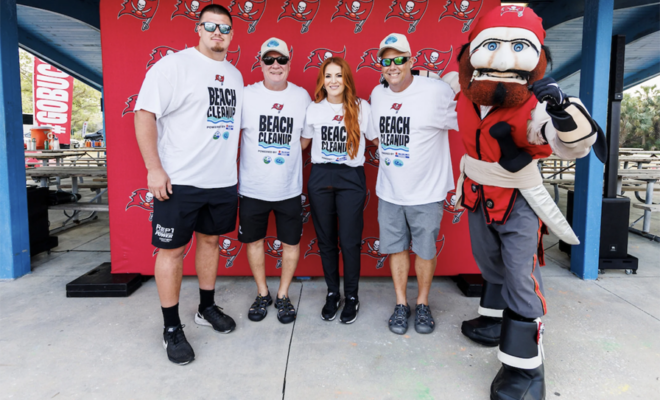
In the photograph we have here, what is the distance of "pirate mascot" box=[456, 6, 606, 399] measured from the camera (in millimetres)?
1789

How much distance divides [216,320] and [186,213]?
0.77 metres

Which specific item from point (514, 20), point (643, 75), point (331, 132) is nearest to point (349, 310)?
point (331, 132)

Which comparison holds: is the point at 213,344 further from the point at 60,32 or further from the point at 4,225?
the point at 60,32

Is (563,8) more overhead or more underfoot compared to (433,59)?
more overhead

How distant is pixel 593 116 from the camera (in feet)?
11.0

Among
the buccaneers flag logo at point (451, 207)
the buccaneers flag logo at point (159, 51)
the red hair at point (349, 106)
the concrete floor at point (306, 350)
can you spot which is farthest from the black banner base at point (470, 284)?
the buccaneers flag logo at point (159, 51)

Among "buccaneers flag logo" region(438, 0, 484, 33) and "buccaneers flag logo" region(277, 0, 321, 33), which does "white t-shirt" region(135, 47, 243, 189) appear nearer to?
"buccaneers flag logo" region(277, 0, 321, 33)

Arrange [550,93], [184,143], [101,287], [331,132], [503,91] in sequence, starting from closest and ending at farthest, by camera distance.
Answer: [550,93], [503,91], [184,143], [331,132], [101,287]

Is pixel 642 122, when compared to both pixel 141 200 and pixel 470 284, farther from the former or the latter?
pixel 141 200

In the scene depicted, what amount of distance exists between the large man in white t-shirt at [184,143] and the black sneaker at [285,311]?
0.64 metres

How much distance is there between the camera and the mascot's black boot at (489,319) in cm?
245

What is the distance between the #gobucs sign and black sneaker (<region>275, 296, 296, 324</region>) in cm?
214

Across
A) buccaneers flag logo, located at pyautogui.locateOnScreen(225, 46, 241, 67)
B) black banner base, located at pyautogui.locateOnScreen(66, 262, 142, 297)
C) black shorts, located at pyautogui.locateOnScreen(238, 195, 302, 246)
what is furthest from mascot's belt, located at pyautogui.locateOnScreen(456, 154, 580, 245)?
black banner base, located at pyautogui.locateOnScreen(66, 262, 142, 297)

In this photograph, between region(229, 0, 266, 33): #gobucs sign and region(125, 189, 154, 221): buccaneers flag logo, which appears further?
region(125, 189, 154, 221): buccaneers flag logo
